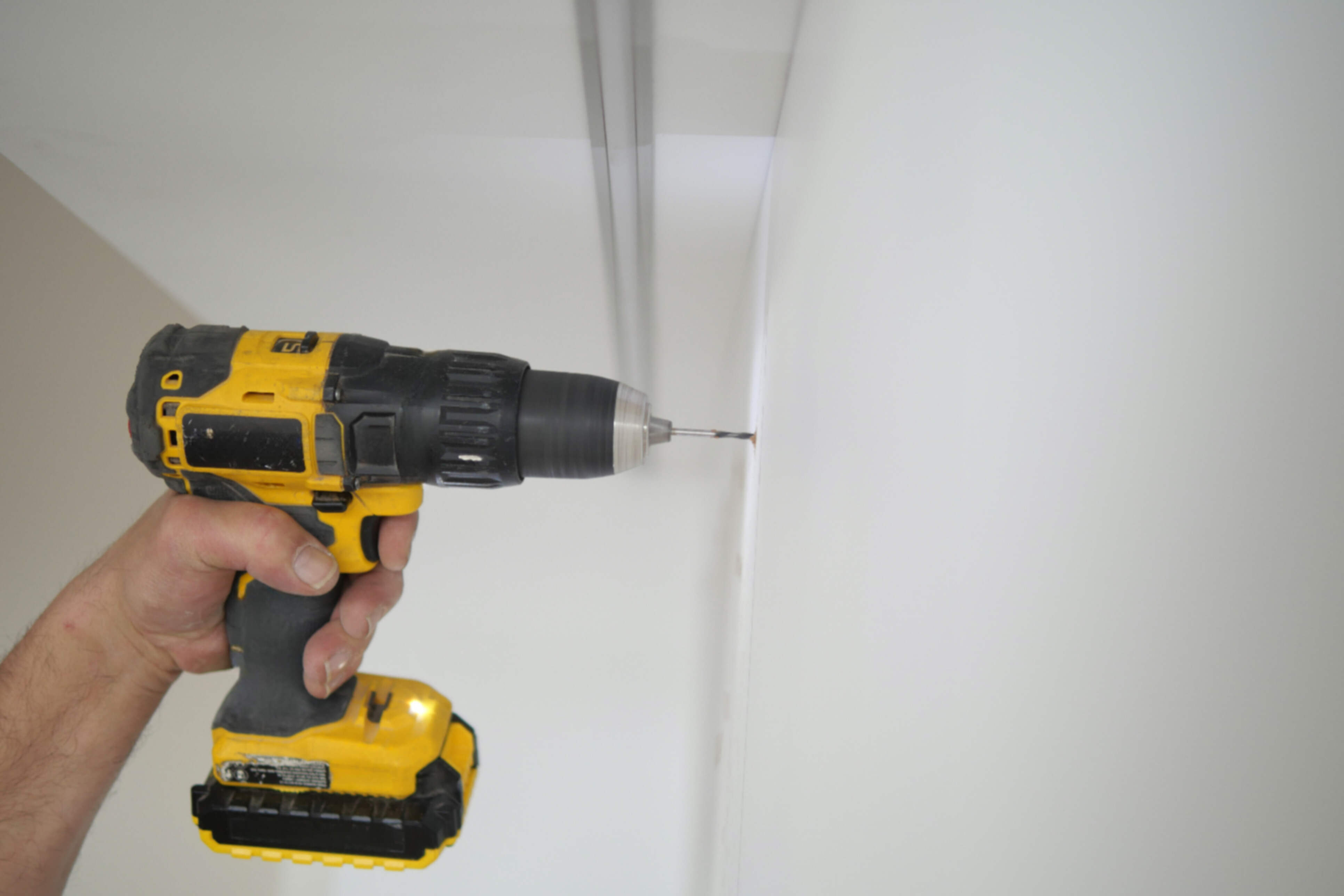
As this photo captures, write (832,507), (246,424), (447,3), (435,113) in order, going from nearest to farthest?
(832,507) < (246,424) < (447,3) < (435,113)

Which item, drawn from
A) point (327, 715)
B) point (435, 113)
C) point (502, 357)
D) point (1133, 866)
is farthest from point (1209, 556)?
point (435, 113)

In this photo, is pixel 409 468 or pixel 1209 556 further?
pixel 409 468

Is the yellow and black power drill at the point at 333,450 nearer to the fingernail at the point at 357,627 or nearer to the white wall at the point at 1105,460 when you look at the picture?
the fingernail at the point at 357,627

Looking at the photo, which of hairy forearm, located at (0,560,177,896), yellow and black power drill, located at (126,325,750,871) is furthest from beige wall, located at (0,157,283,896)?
yellow and black power drill, located at (126,325,750,871)

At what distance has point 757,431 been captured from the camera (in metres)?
0.93

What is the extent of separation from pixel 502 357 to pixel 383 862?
655 millimetres

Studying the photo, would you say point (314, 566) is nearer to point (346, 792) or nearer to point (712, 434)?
point (346, 792)

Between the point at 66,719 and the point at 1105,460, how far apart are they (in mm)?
1114

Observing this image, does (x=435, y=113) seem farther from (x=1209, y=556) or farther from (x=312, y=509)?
(x=1209, y=556)

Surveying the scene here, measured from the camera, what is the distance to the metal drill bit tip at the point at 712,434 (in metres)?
0.88

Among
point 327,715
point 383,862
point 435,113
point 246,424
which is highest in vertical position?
point 435,113

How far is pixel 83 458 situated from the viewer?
1.44 m

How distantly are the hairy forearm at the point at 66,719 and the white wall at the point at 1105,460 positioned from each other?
929 millimetres

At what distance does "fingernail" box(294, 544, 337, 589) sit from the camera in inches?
30.3
